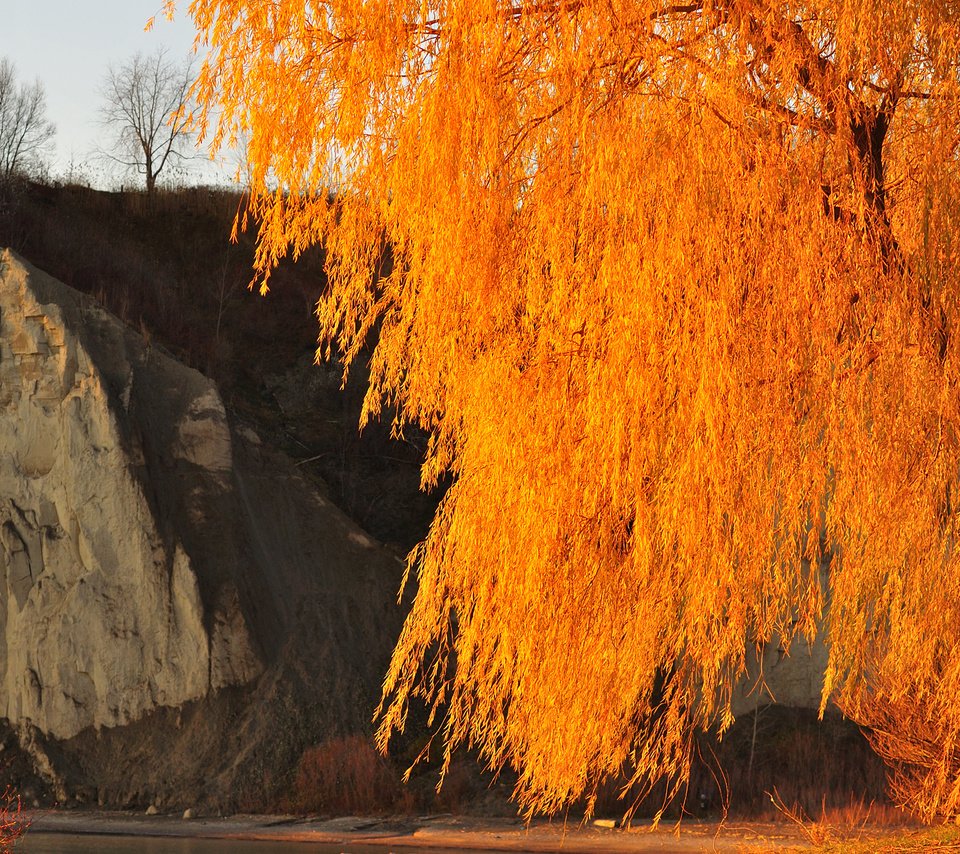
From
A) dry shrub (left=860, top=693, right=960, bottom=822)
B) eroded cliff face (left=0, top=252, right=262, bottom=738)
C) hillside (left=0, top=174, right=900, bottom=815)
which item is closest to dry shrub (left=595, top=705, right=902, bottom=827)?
hillside (left=0, top=174, right=900, bottom=815)

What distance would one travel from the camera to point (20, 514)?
18.2 metres

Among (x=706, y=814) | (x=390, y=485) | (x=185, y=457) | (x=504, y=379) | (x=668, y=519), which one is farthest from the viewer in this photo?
(x=390, y=485)

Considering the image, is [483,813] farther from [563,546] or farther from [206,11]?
[206,11]

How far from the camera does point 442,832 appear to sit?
14938 millimetres

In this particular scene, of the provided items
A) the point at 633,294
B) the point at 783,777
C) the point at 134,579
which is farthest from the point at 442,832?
the point at 633,294

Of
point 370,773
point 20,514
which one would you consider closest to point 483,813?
point 370,773

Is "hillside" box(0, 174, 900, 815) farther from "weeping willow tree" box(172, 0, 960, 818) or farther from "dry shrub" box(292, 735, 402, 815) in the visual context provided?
"weeping willow tree" box(172, 0, 960, 818)

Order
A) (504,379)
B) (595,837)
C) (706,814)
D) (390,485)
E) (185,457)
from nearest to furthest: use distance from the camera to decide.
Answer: (504,379)
(595,837)
(706,814)
(185,457)
(390,485)

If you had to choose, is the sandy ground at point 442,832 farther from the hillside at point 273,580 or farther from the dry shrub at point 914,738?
the dry shrub at point 914,738

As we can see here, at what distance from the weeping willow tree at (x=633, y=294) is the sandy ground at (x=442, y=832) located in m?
6.54

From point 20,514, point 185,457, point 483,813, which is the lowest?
point 483,813

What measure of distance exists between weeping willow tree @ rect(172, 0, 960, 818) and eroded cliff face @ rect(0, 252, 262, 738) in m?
10.5

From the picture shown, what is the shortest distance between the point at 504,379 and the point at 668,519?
1316 mm

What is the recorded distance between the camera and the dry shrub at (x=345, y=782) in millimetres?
16125
